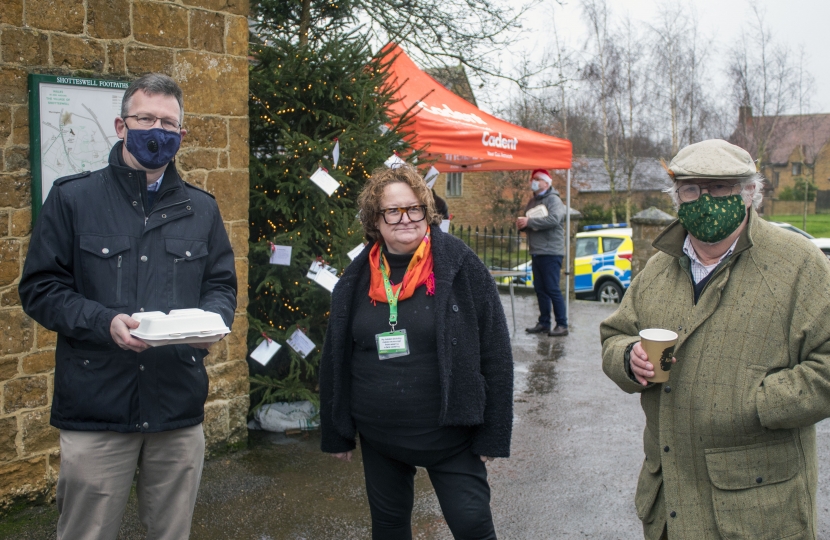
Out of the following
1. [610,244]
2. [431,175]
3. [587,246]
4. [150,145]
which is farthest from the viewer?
[587,246]

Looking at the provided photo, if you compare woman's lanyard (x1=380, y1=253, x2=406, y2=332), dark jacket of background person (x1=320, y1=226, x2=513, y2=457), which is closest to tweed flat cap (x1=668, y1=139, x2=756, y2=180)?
dark jacket of background person (x1=320, y1=226, x2=513, y2=457)

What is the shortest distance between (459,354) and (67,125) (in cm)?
260

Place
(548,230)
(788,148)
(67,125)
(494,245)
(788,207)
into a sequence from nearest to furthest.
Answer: (67,125), (548,230), (494,245), (788,207), (788,148)

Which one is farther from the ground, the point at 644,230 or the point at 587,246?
the point at 644,230

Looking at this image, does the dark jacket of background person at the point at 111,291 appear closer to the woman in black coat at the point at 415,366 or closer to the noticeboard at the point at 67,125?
the woman in black coat at the point at 415,366

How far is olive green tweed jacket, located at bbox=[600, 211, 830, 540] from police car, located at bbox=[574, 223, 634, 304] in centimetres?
1159

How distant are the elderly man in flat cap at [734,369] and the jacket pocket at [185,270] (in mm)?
1500

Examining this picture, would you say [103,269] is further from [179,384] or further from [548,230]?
[548,230]

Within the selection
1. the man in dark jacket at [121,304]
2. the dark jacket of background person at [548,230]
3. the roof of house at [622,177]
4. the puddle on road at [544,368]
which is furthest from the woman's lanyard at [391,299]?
the roof of house at [622,177]

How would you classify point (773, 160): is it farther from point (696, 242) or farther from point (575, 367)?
point (696, 242)

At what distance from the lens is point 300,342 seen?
209 inches

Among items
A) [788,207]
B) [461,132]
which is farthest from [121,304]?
[788,207]

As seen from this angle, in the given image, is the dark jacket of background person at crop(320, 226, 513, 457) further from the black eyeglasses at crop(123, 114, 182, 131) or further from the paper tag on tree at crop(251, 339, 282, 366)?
the paper tag on tree at crop(251, 339, 282, 366)

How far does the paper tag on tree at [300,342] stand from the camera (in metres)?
5.30
